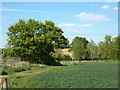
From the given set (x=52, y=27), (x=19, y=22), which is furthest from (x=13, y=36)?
(x=52, y=27)

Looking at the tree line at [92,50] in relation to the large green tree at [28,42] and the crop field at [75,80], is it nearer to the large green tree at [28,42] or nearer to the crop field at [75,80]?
the large green tree at [28,42]

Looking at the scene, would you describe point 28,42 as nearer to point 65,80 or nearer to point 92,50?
point 65,80

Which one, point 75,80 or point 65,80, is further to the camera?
point 65,80

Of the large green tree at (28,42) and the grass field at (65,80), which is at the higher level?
the large green tree at (28,42)

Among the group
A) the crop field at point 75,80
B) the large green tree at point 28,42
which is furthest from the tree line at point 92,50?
the crop field at point 75,80

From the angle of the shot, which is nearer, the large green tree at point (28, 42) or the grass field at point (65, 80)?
the grass field at point (65, 80)

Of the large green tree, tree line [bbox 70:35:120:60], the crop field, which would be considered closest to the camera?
the crop field

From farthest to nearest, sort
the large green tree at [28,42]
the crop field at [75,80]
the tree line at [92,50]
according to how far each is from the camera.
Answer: the tree line at [92,50], the large green tree at [28,42], the crop field at [75,80]

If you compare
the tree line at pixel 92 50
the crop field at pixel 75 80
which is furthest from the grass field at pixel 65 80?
the tree line at pixel 92 50

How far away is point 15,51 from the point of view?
2662 cm

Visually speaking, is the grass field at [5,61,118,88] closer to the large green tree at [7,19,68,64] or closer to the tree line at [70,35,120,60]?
the large green tree at [7,19,68,64]

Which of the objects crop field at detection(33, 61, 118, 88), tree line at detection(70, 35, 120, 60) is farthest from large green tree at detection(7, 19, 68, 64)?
tree line at detection(70, 35, 120, 60)

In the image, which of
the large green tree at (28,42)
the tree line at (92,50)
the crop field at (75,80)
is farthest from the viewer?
the tree line at (92,50)

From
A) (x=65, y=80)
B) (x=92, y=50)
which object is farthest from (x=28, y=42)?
(x=92, y=50)
